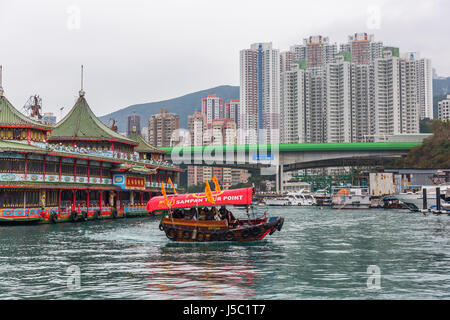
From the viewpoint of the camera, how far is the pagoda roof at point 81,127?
222 feet

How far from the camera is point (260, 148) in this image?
128 metres

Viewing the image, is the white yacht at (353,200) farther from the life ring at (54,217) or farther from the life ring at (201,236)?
the life ring at (201,236)

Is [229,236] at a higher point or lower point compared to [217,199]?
lower

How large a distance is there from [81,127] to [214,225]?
38436 mm

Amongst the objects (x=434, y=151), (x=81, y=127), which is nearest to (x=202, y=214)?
(x=81, y=127)

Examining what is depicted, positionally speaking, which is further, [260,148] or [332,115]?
[332,115]

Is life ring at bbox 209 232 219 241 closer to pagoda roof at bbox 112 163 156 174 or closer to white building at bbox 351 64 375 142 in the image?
pagoda roof at bbox 112 163 156 174

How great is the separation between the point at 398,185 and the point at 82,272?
84735 millimetres

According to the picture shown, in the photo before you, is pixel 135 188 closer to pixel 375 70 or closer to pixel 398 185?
pixel 398 185

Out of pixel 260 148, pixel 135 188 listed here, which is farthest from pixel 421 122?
pixel 135 188

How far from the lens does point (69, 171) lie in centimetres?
5788

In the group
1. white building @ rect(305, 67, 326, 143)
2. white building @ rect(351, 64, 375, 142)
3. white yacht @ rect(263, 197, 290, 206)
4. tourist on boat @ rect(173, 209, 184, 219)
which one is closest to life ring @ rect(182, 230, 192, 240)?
tourist on boat @ rect(173, 209, 184, 219)

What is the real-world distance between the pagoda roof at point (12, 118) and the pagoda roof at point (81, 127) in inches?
506

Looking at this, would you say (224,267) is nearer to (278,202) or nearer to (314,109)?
(278,202)
